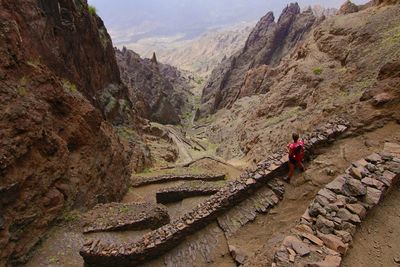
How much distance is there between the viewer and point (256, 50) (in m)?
94.4

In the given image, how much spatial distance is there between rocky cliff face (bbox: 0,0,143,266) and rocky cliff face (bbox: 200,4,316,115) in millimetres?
60703

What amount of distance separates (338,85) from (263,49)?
70.5 meters

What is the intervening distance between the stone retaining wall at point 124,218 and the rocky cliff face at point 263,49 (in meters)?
64.5

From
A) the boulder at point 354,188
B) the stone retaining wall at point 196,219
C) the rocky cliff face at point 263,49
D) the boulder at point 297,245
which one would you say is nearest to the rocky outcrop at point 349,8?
the rocky cliff face at point 263,49

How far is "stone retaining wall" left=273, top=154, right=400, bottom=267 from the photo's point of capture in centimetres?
716

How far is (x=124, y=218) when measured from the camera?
1329 centimetres


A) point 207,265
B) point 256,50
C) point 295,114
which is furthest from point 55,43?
point 256,50

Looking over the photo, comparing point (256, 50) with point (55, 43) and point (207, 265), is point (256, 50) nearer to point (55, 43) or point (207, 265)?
point (55, 43)

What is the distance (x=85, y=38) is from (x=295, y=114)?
21670mm

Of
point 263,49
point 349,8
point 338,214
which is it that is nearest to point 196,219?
point 338,214

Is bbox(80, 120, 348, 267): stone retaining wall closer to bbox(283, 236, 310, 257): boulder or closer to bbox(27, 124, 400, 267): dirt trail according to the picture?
bbox(27, 124, 400, 267): dirt trail

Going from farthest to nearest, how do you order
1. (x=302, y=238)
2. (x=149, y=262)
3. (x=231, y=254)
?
(x=149, y=262), (x=231, y=254), (x=302, y=238)

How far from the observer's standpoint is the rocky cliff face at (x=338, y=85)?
42.4 feet

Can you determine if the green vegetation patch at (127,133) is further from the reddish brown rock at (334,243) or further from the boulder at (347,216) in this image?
the reddish brown rock at (334,243)
